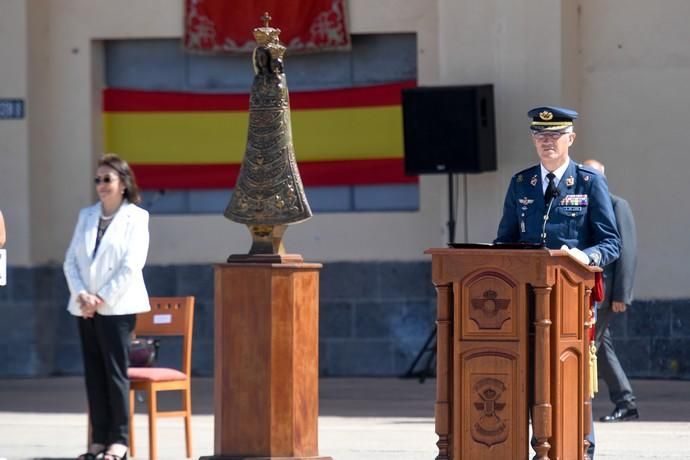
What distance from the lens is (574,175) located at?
23.3 feet

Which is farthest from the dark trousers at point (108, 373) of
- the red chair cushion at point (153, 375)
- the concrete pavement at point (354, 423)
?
the concrete pavement at point (354, 423)

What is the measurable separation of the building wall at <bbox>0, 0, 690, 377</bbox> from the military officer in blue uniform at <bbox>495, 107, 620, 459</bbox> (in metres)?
5.52

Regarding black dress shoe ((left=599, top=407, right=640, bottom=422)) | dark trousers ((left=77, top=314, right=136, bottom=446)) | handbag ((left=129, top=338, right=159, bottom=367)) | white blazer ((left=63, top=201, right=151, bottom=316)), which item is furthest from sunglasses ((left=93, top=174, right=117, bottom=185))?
black dress shoe ((left=599, top=407, right=640, bottom=422))

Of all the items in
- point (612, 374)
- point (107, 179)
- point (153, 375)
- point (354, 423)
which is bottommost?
point (354, 423)

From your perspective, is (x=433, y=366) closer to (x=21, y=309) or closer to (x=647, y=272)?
(x=647, y=272)

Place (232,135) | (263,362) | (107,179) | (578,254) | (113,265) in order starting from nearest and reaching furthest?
(578,254), (263,362), (113,265), (107,179), (232,135)

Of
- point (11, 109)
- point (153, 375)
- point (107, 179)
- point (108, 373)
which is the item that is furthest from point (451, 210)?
point (108, 373)

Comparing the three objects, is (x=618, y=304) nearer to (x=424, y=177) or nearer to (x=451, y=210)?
(x=451, y=210)

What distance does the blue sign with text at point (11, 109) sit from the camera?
13461mm

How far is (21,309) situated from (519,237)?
741 cm

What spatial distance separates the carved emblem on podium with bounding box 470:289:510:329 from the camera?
642cm

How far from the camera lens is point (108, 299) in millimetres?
8320

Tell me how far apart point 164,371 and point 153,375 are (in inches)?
7.0

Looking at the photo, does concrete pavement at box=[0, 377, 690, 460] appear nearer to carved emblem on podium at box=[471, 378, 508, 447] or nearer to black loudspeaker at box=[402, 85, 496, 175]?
black loudspeaker at box=[402, 85, 496, 175]
